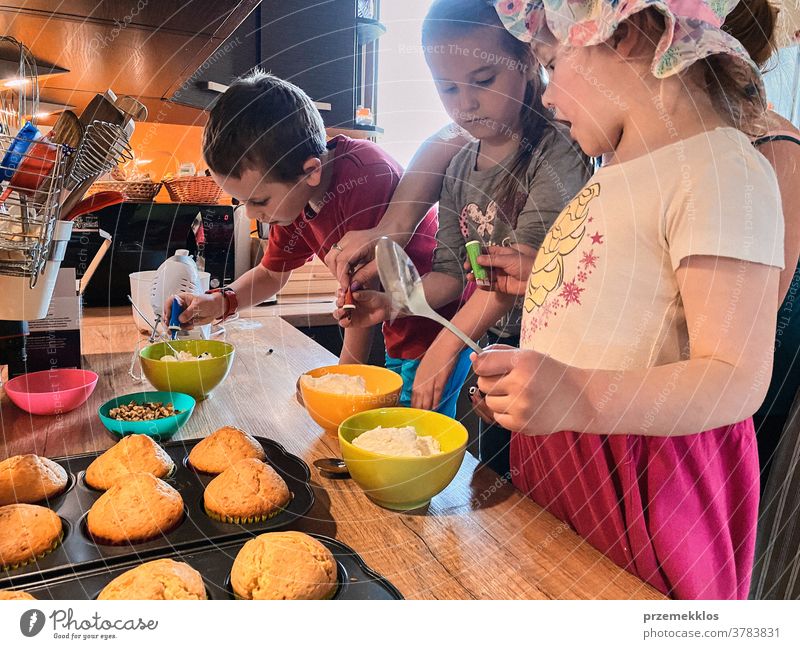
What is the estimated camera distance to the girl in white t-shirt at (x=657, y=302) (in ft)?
0.97

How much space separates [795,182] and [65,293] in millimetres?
692

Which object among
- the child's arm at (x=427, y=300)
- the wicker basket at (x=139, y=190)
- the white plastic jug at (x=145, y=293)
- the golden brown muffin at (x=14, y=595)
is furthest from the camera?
the wicker basket at (x=139, y=190)

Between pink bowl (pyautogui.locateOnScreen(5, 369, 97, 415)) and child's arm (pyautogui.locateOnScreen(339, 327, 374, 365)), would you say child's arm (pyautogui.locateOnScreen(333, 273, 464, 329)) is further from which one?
pink bowl (pyautogui.locateOnScreen(5, 369, 97, 415))

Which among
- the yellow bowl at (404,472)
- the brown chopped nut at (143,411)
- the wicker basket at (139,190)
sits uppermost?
the wicker basket at (139,190)

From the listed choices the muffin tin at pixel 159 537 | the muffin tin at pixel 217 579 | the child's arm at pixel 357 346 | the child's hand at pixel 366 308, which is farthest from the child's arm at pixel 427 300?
the muffin tin at pixel 217 579

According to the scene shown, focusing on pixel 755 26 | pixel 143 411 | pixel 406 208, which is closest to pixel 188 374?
pixel 143 411

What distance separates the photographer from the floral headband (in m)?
0.31

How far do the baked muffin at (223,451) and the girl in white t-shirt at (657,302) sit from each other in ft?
0.59

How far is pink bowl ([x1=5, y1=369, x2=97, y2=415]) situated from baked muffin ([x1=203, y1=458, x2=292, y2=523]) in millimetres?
266

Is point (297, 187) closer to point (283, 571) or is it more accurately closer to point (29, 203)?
point (29, 203)

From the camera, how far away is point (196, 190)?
105 cm

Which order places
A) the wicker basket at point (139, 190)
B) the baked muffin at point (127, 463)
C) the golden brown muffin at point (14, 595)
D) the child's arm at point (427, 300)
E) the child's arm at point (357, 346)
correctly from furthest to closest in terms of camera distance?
1. the wicker basket at point (139, 190)
2. the child's arm at point (357, 346)
3. the child's arm at point (427, 300)
4. the baked muffin at point (127, 463)
5. the golden brown muffin at point (14, 595)

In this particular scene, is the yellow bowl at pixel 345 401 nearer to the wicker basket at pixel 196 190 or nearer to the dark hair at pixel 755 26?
the dark hair at pixel 755 26

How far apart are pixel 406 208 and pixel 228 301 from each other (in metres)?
0.35
